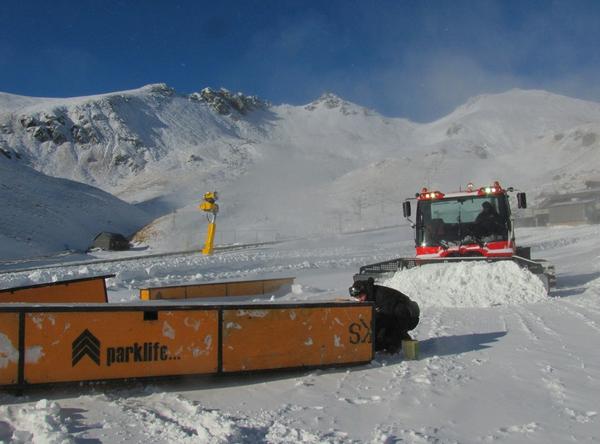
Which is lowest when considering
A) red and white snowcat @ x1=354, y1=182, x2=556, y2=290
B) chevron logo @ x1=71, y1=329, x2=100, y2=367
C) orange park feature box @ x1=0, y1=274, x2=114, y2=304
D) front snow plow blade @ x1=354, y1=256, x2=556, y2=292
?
chevron logo @ x1=71, y1=329, x2=100, y2=367

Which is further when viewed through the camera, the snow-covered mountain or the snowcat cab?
the snow-covered mountain

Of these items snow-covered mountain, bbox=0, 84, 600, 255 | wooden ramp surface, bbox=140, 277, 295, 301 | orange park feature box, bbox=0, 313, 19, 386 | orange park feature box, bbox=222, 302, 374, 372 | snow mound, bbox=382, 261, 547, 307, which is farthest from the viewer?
snow-covered mountain, bbox=0, 84, 600, 255

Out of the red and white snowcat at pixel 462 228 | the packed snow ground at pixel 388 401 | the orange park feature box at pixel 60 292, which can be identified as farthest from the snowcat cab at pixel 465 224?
the orange park feature box at pixel 60 292

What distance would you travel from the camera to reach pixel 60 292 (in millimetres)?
8844

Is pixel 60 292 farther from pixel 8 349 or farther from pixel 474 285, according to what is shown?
pixel 474 285

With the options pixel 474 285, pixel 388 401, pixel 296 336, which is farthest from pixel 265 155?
pixel 388 401

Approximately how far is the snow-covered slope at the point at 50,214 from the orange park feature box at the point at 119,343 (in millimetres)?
39368

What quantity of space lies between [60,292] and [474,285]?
6863mm

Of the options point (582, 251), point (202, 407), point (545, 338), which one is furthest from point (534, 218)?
point (202, 407)

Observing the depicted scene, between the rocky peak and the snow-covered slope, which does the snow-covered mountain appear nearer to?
the rocky peak

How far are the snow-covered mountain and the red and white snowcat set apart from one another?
39.5 m

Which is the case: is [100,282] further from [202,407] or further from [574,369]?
[574,369]

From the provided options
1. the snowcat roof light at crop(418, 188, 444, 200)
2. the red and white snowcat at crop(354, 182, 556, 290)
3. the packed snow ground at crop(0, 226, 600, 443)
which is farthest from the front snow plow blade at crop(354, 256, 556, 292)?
the packed snow ground at crop(0, 226, 600, 443)

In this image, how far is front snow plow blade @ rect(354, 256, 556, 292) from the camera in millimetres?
11398
